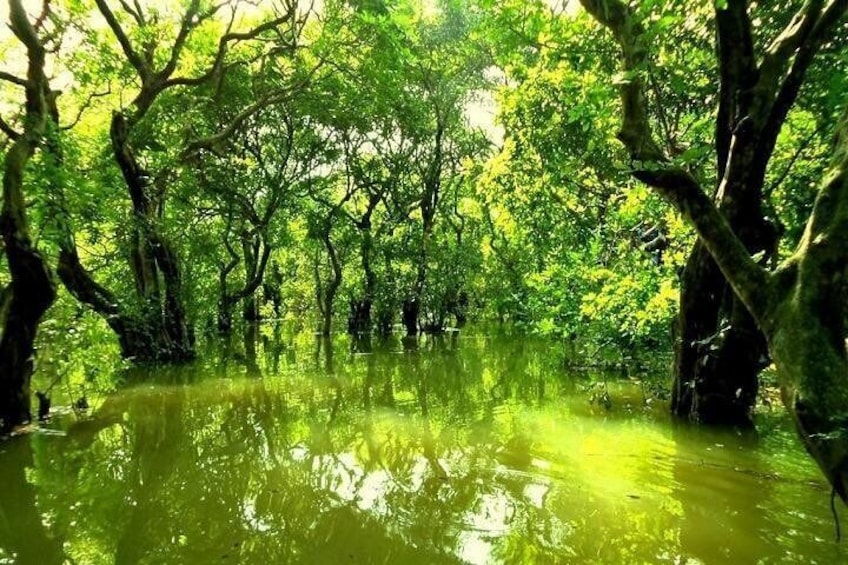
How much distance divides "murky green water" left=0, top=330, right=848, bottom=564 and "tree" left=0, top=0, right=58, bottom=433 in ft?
2.50

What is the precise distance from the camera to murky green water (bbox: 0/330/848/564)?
423 cm

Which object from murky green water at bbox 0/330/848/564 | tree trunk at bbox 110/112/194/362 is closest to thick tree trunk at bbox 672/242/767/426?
murky green water at bbox 0/330/848/564

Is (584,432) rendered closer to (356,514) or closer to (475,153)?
(356,514)

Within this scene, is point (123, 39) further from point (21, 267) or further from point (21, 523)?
point (21, 523)

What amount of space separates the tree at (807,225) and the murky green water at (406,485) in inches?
55.9

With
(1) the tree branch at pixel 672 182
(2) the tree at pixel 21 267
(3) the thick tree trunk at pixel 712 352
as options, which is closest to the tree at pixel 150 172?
(2) the tree at pixel 21 267

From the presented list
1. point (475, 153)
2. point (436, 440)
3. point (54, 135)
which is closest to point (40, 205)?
point (54, 135)

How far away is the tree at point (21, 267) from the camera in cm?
732

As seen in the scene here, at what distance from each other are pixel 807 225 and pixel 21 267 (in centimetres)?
861

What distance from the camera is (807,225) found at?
3.83 m

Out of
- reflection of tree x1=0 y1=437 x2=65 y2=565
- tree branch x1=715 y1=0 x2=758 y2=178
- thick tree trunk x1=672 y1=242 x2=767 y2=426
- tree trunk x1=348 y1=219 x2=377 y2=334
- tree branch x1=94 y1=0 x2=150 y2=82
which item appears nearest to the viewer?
reflection of tree x1=0 y1=437 x2=65 y2=565

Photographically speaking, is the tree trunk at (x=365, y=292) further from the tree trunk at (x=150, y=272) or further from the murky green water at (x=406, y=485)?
the murky green water at (x=406, y=485)

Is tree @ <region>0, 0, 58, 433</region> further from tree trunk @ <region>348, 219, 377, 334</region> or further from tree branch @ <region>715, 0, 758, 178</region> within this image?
tree trunk @ <region>348, 219, 377, 334</region>

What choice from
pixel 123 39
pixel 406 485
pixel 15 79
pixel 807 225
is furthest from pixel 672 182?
pixel 123 39
